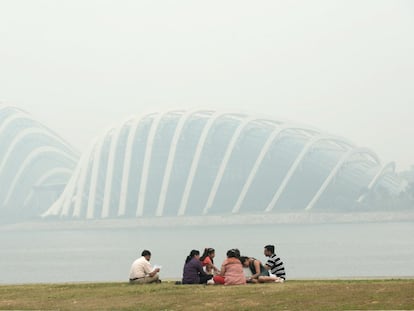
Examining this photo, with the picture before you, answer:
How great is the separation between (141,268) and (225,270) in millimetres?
2116

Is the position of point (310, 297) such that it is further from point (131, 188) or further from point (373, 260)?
point (131, 188)

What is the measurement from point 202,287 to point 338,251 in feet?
195

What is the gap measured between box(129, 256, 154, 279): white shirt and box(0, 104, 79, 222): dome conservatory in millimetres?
142953

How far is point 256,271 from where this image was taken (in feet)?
60.4

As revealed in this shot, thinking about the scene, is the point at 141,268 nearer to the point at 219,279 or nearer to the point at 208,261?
the point at 208,261

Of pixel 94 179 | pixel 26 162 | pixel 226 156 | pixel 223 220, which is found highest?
pixel 26 162

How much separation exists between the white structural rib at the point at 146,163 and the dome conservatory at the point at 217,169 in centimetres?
14

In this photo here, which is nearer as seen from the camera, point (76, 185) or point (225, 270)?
point (225, 270)

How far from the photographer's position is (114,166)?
136m

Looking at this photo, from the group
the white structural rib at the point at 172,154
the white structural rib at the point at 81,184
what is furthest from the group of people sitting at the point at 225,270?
the white structural rib at the point at 81,184

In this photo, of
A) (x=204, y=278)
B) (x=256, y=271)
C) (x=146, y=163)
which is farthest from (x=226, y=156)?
(x=256, y=271)

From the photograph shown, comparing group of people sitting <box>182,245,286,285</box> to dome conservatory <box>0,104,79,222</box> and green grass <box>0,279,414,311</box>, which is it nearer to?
green grass <box>0,279,414,311</box>

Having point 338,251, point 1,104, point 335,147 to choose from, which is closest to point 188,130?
point 335,147

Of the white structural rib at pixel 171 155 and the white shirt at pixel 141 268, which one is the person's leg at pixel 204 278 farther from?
the white structural rib at pixel 171 155
